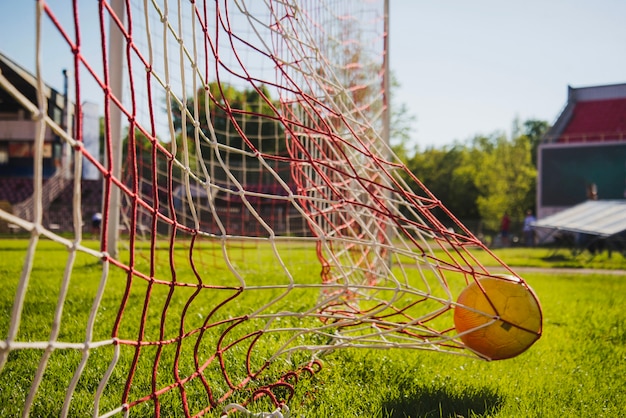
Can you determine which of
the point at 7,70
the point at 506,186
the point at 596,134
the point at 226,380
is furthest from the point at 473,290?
the point at 506,186

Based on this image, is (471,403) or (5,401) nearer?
(5,401)

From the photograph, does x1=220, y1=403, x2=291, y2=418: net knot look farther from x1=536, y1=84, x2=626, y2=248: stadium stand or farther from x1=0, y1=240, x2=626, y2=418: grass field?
x1=536, y1=84, x2=626, y2=248: stadium stand

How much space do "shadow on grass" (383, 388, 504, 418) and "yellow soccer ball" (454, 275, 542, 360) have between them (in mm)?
233

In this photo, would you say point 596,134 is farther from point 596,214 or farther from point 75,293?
point 75,293

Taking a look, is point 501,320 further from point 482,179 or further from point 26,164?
point 482,179

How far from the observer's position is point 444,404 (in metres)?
2.60

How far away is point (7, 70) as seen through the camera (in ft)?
73.4

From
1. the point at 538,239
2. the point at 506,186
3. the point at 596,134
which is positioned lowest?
the point at 538,239

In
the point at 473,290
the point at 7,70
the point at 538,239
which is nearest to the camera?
the point at 473,290

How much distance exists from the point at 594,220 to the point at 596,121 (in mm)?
19549

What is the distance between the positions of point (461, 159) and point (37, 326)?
4867cm

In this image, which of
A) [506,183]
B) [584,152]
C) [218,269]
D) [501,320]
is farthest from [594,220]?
[506,183]

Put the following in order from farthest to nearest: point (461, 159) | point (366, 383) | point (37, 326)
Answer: point (461, 159), point (37, 326), point (366, 383)

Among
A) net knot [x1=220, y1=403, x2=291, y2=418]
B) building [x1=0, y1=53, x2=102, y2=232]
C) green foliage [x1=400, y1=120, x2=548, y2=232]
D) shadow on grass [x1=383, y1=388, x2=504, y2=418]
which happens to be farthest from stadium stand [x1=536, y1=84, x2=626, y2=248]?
net knot [x1=220, y1=403, x2=291, y2=418]
